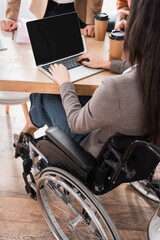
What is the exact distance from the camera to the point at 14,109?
213 cm

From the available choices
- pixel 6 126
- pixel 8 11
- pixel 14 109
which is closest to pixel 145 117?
pixel 8 11

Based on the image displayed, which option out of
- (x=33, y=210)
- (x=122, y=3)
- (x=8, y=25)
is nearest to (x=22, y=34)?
(x=8, y=25)

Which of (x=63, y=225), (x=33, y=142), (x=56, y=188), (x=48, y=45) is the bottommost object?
(x=63, y=225)

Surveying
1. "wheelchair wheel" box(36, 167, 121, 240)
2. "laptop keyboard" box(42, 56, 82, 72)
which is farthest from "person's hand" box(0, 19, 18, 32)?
"wheelchair wheel" box(36, 167, 121, 240)

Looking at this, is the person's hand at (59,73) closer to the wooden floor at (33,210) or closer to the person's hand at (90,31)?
the person's hand at (90,31)

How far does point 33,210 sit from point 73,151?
2.41ft

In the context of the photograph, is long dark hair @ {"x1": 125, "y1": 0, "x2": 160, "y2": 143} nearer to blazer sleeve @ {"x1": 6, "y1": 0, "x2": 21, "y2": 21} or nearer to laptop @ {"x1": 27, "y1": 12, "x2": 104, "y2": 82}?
laptop @ {"x1": 27, "y1": 12, "x2": 104, "y2": 82}

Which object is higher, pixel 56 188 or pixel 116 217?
pixel 56 188

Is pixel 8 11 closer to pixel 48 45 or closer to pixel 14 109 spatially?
pixel 48 45

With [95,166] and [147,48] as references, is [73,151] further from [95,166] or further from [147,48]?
[147,48]

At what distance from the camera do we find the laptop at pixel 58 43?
115 centimetres

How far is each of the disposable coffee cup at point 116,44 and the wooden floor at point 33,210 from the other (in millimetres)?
842

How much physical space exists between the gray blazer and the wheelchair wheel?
0.69 ft

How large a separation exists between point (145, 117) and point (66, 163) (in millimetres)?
358
